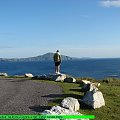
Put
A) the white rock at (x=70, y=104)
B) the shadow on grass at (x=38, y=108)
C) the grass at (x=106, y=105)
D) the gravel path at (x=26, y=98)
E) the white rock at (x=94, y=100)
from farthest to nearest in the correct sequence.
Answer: the white rock at (x=94, y=100) → the grass at (x=106, y=105) → the gravel path at (x=26, y=98) → the shadow on grass at (x=38, y=108) → the white rock at (x=70, y=104)

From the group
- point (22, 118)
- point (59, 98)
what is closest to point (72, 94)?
point (59, 98)

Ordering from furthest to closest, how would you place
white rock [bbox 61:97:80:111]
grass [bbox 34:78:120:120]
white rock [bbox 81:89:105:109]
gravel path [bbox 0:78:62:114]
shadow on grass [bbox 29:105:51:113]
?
white rock [bbox 81:89:105:109] < grass [bbox 34:78:120:120] < gravel path [bbox 0:78:62:114] < shadow on grass [bbox 29:105:51:113] < white rock [bbox 61:97:80:111]

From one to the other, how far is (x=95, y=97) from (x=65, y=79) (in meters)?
10.7

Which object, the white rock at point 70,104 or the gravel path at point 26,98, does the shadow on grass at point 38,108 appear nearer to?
the gravel path at point 26,98

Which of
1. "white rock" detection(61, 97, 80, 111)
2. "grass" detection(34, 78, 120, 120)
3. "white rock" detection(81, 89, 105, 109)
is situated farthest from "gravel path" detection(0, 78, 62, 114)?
"white rock" detection(81, 89, 105, 109)

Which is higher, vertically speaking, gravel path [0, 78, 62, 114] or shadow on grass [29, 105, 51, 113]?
gravel path [0, 78, 62, 114]

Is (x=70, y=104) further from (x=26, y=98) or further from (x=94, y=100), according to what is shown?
(x=26, y=98)

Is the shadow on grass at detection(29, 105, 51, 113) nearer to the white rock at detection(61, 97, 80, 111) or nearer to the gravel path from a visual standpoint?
the gravel path

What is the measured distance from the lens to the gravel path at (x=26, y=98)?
627 inches

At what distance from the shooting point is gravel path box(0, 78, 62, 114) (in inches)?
627

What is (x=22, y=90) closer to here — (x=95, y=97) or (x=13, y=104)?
(x=13, y=104)

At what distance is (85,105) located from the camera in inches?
691

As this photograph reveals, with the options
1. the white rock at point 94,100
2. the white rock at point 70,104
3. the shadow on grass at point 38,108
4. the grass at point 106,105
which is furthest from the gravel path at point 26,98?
the white rock at point 94,100

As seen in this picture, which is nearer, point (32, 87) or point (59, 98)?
point (59, 98)
